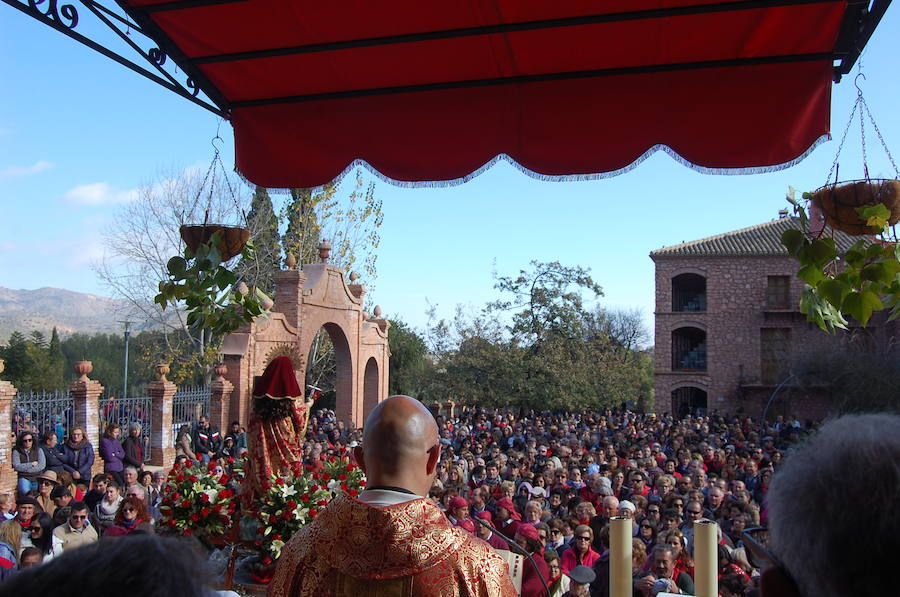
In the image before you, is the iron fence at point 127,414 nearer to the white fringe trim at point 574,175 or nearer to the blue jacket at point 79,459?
the blue jacket at point 79,459

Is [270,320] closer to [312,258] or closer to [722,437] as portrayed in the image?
[312,258]

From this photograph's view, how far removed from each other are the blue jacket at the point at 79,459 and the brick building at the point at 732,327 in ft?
93.9

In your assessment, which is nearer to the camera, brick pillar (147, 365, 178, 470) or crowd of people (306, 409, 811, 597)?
crowd of people (306, 409, 811, 597)

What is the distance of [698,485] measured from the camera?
10172mm

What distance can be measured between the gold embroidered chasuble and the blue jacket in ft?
32.6

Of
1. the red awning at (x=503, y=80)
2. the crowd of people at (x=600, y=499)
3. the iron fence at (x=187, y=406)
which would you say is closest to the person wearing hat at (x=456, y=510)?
the crowd of people at (x=600, y=499)

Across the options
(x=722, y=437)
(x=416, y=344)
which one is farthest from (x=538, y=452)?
(x=416, y=344)

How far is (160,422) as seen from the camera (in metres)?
14.7

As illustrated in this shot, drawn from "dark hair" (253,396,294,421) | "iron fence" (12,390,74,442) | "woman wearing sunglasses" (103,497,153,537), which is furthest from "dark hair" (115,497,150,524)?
"iron fence" (12,390,74,442)

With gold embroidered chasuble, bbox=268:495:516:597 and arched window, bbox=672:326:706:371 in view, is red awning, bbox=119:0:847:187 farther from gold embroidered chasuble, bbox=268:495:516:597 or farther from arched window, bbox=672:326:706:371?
arched window, bbox=672:326:706:371

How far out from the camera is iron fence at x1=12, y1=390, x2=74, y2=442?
12.3m

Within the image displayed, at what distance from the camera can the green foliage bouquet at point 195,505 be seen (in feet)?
17.6

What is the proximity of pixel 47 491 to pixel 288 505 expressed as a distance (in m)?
5.31

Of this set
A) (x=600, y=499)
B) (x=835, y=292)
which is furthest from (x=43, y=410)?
(x=835, y=292)
